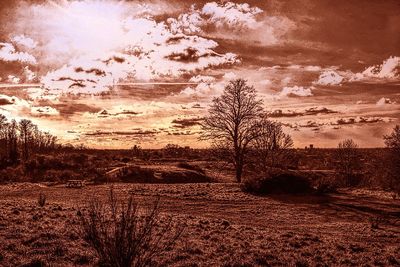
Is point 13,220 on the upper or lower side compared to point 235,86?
lower

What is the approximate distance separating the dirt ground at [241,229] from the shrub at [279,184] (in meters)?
1.23

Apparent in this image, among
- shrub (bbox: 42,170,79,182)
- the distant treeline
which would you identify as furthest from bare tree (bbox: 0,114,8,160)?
shrub (bbox: 42,170,79,182)

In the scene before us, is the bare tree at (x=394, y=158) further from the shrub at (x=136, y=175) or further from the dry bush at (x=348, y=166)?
the shrub at (x=136, y=175)

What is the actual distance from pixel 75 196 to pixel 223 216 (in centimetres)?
1093

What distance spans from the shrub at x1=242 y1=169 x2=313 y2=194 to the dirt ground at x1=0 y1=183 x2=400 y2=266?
1227 millimetres

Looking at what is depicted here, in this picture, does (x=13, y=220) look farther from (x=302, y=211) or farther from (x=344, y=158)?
(x=344, y=158)

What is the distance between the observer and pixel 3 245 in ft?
38.5

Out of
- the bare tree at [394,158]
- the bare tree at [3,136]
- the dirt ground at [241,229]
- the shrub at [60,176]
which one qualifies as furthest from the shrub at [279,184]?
the bare tree at [3,136]

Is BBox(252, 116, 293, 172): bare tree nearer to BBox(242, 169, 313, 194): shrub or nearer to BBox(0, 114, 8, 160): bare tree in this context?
BBox(242, 169, 313, 194): shrub

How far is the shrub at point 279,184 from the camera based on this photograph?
2792cm

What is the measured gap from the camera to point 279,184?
28.4 metres

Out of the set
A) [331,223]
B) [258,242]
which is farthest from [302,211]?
[258,242]

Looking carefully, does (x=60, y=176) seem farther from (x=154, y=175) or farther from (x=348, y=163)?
(x=348, y=163)

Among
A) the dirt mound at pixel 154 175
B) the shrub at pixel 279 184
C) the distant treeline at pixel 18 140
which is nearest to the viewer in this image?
the shrub at pixel 279 184
